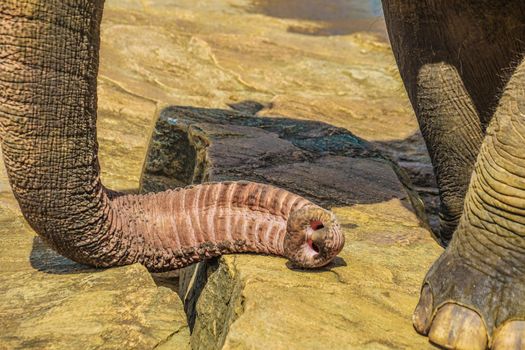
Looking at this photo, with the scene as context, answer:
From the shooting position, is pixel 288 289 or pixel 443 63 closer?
pixel 288 289

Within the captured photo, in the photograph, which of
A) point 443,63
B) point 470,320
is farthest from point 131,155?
point 470,320

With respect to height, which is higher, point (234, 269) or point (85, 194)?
point (85, 194)

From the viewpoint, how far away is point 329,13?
11.1m

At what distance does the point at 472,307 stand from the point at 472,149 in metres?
1.54

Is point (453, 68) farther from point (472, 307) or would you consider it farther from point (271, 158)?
point (472, 307)

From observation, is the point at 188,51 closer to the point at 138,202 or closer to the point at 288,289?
the point at 138,202

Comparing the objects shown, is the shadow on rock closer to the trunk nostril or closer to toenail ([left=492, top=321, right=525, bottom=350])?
the trunk nostril

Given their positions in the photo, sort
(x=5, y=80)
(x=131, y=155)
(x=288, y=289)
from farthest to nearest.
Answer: (x=131, y=155) → (x=288, y=289) → (x=5, y=80)

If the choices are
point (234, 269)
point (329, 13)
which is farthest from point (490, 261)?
point (329, 13)

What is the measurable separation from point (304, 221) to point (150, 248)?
52cm

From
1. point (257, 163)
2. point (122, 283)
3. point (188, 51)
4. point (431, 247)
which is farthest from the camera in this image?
point (188, 51)

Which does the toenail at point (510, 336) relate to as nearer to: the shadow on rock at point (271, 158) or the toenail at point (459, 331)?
the toenail at point (459, 331)

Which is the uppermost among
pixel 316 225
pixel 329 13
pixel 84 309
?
pixel 316 225

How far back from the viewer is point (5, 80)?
2.24 meters
